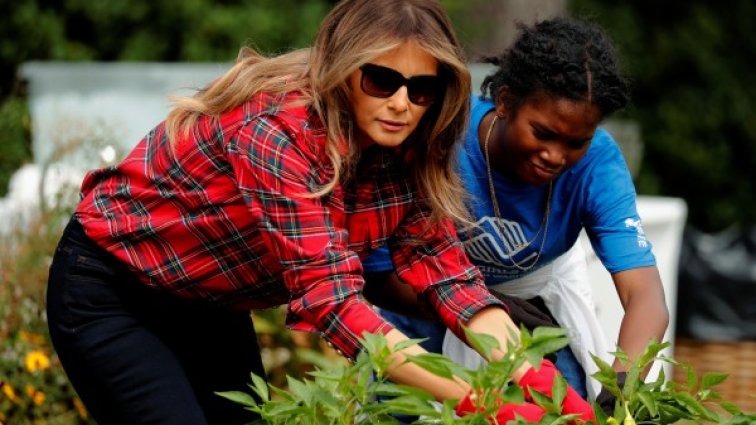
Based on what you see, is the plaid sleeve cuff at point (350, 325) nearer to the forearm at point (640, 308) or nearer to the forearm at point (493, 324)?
the forearm at point (493, 324)

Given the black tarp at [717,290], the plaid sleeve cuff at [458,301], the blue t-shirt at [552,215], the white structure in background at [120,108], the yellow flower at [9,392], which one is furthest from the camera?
the black tarp at [717,290]

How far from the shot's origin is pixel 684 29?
428 inches

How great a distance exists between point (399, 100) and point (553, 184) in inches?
28.1

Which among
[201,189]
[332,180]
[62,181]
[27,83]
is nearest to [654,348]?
[332,180]

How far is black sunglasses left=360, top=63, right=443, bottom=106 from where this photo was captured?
9.02 ft

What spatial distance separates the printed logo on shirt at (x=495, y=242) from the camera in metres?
3.38

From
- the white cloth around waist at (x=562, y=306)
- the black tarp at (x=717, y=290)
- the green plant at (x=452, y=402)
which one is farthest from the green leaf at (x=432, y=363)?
the black tarp at (x=717, y=290)

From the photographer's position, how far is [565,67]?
3.20m

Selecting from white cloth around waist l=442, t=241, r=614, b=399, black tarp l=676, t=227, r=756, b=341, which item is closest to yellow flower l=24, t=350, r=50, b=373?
white cloth around waist l=442, t=241, r=614, b=399

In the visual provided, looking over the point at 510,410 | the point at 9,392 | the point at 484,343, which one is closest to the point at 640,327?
the point at 510,410

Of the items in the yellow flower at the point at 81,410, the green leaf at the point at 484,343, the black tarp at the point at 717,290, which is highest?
the green leaf at the point at 484,343

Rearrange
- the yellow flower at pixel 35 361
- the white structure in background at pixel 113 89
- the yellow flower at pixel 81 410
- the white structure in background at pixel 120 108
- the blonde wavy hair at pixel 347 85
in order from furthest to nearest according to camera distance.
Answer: the white structure in background at pixel 113 89 → the white structure in background at pixel 120 108 → the yellow flower at pixel 81 410 → the yellow flower at pixel 35 361 → the blonde wavy hair at pixel 347 85

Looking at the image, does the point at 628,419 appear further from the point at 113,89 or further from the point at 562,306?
the point at 113,89

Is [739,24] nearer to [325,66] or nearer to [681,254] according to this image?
[681,254]
